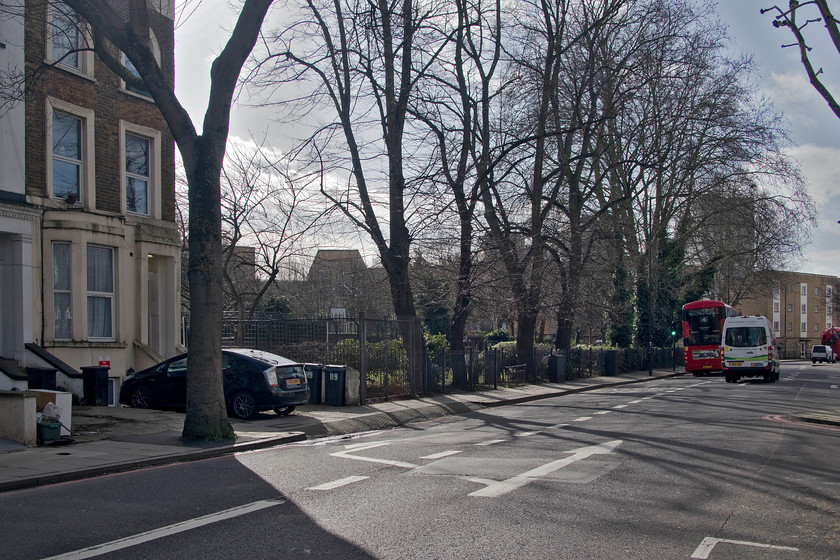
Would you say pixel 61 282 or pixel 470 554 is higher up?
pixel 61 282

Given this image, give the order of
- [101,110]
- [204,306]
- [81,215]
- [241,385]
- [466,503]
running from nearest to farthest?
[466,503], [204,306], [241,385], [81,215], [101,110]

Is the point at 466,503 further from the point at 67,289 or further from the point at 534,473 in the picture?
the point at 67,289

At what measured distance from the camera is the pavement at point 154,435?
9.49 m

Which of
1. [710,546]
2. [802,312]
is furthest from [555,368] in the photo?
[802,312]

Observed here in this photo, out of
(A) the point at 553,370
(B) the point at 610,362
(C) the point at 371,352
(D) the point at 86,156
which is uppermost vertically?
(D) the point at 86,156

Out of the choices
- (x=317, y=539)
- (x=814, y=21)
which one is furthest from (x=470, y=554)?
(x=814, y=21)

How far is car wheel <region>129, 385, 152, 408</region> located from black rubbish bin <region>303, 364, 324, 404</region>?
367 centimetres

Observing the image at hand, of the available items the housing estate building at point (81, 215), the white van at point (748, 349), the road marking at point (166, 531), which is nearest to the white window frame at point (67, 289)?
the housing estate building at point (81, 215)

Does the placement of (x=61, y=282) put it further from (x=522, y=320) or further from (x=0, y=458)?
(x=522, y=320)

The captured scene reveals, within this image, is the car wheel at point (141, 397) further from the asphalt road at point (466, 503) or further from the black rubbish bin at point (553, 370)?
the black rubbish bin at point (553, 370)

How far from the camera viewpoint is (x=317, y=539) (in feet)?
19.1

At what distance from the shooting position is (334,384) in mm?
17859

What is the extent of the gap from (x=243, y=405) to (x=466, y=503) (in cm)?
908

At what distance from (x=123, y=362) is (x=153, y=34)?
29.4ft
